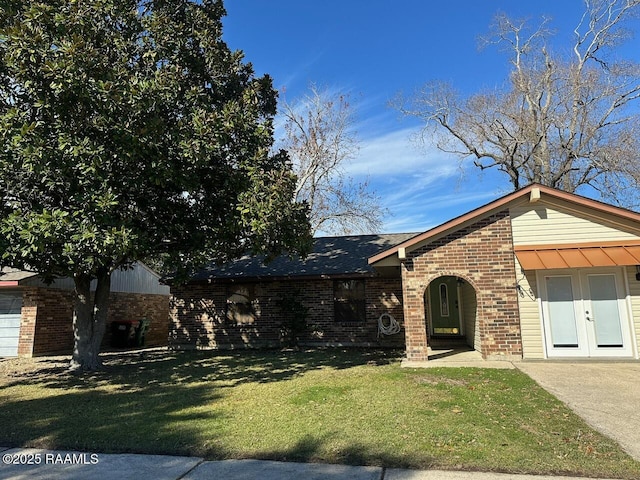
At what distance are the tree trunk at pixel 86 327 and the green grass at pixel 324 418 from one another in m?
0.67

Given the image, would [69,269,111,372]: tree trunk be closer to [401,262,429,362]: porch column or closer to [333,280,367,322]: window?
[333,280,367,322]: window

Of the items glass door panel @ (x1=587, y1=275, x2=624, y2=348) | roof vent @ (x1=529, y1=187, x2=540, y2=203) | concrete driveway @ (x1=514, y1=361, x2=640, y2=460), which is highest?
roof vent @ (x1=529, y1=187, x2=540, y2=203)

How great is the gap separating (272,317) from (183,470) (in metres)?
10.4

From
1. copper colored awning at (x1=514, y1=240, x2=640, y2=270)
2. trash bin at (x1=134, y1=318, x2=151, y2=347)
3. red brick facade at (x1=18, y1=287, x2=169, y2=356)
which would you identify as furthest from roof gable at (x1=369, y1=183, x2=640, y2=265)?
red brick facade at (x1=18, y1=287, x2=169, y2=356)

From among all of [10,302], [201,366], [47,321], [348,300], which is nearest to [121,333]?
[47,321]

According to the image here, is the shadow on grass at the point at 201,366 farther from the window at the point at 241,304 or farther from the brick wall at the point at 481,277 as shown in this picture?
the brick wall at the point at 481,277

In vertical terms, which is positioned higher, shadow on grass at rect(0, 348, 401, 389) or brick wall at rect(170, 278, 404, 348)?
brick wall at rect(170, 278, 404, 348)

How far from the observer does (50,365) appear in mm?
12094

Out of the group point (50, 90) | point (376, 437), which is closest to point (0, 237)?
point (50, 90)

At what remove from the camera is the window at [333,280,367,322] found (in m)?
14.4

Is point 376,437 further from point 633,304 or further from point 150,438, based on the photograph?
point 633,304

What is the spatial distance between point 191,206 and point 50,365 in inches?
269

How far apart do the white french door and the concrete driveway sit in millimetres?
440

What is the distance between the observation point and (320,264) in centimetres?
1538
